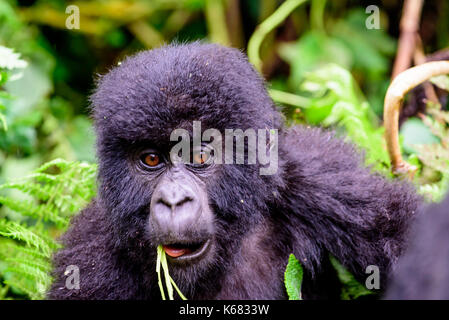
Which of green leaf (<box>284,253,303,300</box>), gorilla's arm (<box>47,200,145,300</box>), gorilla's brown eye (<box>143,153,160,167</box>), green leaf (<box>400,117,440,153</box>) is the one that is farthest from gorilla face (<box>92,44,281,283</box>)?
green leaf (<box>400,117,440,153</box>)

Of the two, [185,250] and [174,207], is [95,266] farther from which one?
[174,207]

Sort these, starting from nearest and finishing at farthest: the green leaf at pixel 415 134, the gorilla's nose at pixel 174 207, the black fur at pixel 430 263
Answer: the black fur at pixel 430 263 → the gorilla's nose at pixel 174 207 → the green leaf at pixel 415 134

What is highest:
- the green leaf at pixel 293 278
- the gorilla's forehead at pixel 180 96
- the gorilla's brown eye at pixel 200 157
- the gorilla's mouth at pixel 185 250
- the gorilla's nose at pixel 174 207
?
the gorilla's forehead at pixel 180 96

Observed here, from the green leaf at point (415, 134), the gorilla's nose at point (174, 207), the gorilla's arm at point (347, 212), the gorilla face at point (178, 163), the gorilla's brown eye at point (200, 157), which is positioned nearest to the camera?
the gorilla's nose at point (174, 207)

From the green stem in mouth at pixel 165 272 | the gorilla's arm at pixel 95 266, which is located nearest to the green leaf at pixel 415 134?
the green stem in mouth at pixel 165 272

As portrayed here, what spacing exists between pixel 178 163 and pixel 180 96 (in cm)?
36

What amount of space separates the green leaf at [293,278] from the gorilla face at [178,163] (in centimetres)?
31

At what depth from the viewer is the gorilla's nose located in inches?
109

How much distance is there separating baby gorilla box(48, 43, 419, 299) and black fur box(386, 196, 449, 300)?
154 cm

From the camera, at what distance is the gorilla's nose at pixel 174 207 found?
277cm

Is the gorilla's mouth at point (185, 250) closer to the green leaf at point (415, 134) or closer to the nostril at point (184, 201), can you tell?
the nostril at point (184, 201)

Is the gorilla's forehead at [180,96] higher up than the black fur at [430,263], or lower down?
higher up
